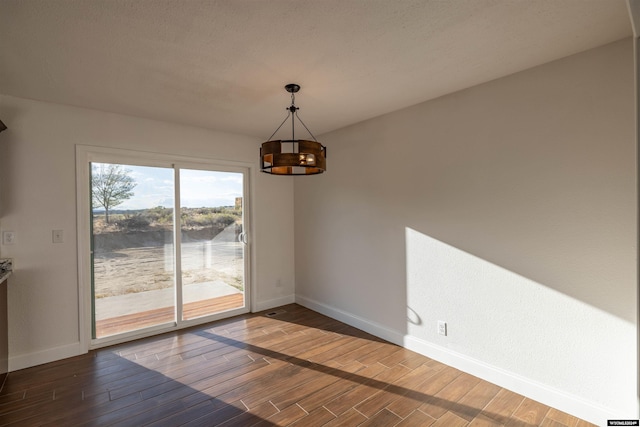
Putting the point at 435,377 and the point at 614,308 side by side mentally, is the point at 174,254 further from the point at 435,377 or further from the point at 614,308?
the point at 614,308

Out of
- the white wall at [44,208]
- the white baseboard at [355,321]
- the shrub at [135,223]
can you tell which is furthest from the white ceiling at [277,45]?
the white baseboard at [355,321]

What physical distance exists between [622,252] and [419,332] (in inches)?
69.7

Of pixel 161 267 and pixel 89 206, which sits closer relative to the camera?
pixel 89 206

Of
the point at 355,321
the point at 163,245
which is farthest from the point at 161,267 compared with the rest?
the point at 355,321

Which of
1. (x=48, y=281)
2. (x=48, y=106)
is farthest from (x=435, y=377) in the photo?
(x=48, y=106)

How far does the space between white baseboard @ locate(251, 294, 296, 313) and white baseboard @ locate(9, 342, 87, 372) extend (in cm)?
198

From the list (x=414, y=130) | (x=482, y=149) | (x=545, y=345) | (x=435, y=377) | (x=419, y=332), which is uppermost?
(x=414, y=130)

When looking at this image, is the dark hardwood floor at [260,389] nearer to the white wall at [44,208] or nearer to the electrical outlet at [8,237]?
the white wall at [44,208]

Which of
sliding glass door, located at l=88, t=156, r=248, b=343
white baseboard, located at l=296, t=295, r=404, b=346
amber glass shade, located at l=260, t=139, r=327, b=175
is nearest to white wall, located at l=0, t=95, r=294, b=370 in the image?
sliding glass door, located at l=88, t=156, r=248, b=343

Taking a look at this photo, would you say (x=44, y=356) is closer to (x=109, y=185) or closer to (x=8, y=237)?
(x=8, y=237)

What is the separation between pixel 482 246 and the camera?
103 inches

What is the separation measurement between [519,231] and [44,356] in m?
4.48

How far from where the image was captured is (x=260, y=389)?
2.47 m

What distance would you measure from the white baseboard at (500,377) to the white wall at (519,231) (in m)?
0.01
